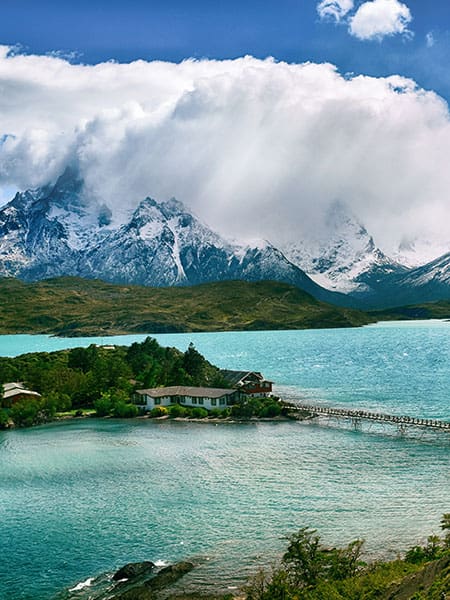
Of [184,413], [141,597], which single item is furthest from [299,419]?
[141,597]

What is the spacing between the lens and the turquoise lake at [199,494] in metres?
46.5

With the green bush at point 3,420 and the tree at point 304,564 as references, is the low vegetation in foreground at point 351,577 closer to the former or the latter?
the tree at point 304,564

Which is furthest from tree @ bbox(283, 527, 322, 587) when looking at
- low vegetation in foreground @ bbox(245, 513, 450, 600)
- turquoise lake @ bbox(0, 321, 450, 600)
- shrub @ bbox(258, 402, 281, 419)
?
shrub @ bbox(258, 402, 281, 419)

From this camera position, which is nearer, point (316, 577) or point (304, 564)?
point (316, 577)

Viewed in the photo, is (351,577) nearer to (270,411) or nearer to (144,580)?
(144,580)

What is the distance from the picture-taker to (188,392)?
4459 inches

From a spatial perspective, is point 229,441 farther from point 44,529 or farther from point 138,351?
point 138,351

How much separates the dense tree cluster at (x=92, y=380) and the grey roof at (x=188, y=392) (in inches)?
186

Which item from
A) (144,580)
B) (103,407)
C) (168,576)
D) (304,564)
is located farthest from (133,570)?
(103,407)

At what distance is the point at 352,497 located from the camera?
193ft

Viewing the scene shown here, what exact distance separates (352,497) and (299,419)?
1713 inches

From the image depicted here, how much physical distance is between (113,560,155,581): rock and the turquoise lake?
6.44ft

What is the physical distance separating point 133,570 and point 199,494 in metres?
18.1

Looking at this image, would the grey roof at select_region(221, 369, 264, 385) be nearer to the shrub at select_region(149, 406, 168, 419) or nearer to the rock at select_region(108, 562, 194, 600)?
the shrub at select_region(149, 406, 168, 419)
